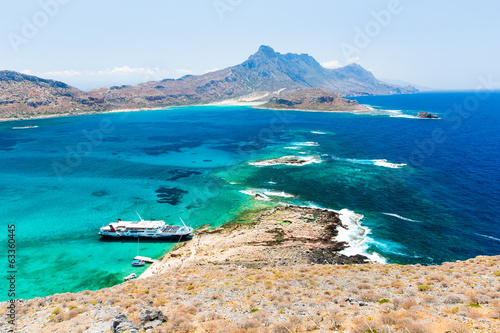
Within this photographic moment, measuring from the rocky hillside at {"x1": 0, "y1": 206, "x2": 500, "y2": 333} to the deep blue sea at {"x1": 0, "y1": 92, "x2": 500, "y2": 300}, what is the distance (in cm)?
1841

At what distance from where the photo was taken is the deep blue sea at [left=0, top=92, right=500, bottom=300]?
181ft

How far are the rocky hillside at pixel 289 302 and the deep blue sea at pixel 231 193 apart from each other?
1841cm

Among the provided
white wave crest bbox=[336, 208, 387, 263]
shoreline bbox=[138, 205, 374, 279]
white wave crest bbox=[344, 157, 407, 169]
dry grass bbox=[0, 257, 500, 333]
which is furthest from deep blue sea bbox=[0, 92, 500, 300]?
dry grass bbox=[0, 257, 500, 333]

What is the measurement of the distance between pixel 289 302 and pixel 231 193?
199ft

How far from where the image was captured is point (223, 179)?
327 ft

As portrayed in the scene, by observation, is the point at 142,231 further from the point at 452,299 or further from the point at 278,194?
the point at 452,299

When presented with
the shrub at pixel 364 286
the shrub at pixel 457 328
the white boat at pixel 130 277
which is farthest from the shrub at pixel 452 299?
the white boat at pixel 130 277

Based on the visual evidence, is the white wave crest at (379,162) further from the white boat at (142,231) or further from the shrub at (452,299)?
the shrub at (452,299)

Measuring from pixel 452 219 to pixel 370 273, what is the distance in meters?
44.1

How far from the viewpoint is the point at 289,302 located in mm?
26906

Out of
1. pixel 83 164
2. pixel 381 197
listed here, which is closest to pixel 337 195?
pixel 381 197

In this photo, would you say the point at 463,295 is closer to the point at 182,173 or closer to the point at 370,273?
the point at 370,273

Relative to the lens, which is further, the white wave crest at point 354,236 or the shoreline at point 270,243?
the white wave crest at point 354,236

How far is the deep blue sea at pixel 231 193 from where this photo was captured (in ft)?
181
